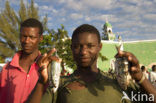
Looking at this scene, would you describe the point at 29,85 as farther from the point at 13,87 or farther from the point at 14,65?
the point at 14,65

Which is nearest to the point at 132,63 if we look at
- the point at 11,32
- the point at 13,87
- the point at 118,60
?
the point at 118,60

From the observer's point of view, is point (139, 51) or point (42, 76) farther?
point (139, 51)

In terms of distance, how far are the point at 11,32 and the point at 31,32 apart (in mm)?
16377

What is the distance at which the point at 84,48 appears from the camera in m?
1.48

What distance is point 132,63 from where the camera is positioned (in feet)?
3.97

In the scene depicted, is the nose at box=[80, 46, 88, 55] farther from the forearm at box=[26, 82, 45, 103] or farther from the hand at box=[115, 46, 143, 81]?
the forearm at box=[26, 82, 45, 103]

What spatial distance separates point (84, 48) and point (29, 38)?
0.95 meters

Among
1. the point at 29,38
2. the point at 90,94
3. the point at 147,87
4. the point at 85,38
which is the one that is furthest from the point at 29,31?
the point at 147,87

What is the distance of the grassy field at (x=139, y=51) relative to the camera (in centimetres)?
2188

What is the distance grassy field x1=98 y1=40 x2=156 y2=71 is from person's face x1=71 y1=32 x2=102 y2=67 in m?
20.3

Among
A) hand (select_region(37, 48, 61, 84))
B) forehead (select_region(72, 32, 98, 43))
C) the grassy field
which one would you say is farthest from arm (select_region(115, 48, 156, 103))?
the grassy field

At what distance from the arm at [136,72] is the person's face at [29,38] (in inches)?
50.8

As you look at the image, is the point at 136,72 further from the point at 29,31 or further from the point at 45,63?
the point at 29,31

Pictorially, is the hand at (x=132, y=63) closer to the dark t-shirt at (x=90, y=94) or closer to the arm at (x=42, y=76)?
the dark t-shirt at (x=90, y=94)
